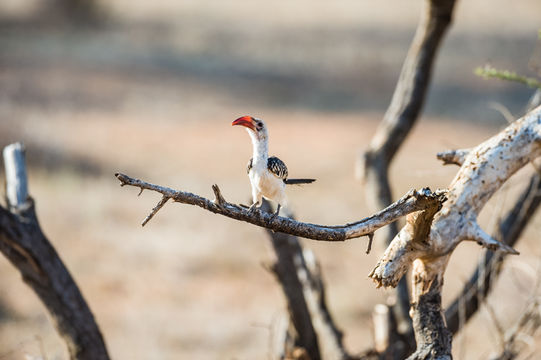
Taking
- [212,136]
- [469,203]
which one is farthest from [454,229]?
[212,136]

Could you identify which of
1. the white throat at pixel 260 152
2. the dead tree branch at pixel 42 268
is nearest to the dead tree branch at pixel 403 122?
the dead tree branch at pixel 42 268

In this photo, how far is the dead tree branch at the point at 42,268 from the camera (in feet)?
9.78

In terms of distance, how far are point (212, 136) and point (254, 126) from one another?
9.00 metres

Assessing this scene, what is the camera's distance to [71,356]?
3.24 meters

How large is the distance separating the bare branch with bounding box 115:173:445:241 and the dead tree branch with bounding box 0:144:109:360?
3.76ft

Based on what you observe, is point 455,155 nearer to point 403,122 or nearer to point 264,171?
point 264,171

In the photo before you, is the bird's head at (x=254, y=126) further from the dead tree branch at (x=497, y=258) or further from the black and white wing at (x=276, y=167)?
the dead tree branch at (x=497, y=258)

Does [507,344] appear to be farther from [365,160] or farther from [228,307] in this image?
[228,307]

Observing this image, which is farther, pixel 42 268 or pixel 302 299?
pixel 302 299

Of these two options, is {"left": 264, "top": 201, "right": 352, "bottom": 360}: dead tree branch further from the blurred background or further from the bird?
the bird

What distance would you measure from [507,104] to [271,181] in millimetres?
10534

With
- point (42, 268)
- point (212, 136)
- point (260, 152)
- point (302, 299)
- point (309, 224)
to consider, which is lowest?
point (309, 224)

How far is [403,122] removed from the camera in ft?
12.7

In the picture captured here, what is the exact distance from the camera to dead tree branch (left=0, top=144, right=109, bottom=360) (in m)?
2.98
